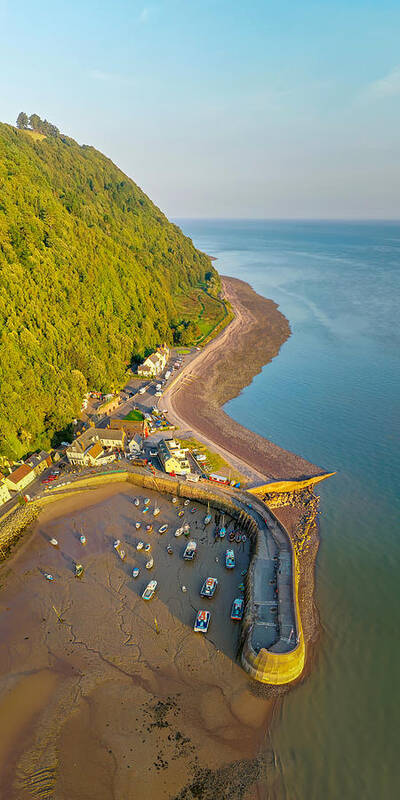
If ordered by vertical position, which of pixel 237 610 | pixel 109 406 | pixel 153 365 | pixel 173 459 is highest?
pixel 153 365

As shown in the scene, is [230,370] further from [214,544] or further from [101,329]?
[214,544]

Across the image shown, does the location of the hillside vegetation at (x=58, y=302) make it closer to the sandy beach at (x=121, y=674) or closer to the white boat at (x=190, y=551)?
the sandy beach at (x=121, y=674)

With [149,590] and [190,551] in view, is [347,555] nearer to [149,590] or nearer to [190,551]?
[190,551]

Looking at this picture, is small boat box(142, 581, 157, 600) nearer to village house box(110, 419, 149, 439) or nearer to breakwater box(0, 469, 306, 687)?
breakwater box(0, 469, 306, 687)

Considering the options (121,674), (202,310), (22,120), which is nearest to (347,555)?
(121,674)

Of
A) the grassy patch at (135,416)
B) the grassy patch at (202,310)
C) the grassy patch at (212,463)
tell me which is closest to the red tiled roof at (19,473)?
the grassy patch at (135,416)
